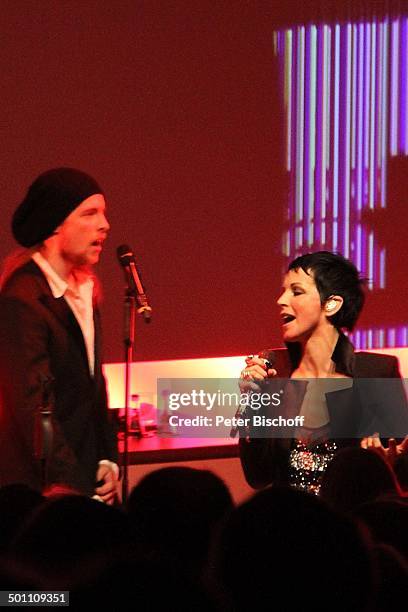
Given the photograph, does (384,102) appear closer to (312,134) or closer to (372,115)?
A: (372,115)

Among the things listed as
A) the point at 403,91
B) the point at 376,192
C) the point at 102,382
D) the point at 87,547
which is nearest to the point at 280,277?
the point at 376,192

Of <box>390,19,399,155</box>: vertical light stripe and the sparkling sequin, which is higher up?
<box>390,19,399,155</box>: vertical light stripe

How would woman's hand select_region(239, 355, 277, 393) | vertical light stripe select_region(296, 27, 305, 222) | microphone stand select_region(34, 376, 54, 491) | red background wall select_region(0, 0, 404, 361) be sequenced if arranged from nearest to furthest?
microphone stand select_region(34, 376, 54, 491), woman's hand select_region(239, 355, 277, 393), red background wall select_region(0, 0, 404, 361), vertical light stripe select_region(296, 27, 305, 222)

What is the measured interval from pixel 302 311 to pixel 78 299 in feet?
2.24

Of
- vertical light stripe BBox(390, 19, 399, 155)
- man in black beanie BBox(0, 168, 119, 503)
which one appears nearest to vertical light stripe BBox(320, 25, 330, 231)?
vertical light stripe BBox(390, 19, 399, 155)

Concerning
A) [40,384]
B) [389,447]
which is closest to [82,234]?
[40,384]

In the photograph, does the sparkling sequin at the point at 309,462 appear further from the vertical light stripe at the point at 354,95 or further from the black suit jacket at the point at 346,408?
the vertical light stripe at the point at 354,95

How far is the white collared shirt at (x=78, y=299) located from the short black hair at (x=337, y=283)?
0.68 m

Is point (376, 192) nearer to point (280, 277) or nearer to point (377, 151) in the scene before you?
point (377, 151)

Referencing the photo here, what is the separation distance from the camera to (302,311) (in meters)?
3.37

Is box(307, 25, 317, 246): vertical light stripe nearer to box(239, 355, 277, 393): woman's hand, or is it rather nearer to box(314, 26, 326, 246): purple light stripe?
box(314, 26, 326, 246): purple light stripe

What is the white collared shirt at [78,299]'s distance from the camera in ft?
10.3

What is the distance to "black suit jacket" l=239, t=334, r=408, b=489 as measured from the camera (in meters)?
3.20

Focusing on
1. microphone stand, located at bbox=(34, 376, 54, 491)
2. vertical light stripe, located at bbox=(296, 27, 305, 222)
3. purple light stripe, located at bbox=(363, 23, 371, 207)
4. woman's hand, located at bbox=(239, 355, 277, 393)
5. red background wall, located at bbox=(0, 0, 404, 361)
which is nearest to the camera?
microphone stand, located at bbox=(34, 376, 54, 491)
